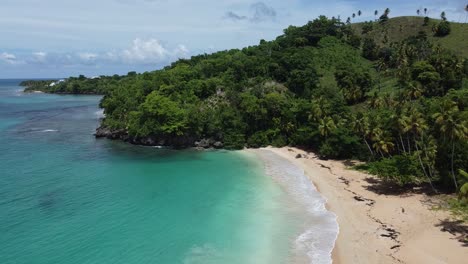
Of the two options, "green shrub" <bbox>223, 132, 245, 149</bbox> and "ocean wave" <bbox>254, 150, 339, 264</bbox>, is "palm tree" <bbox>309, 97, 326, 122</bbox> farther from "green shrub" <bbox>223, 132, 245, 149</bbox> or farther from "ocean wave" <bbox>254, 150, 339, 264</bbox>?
"green shrub" <bbox>223, 132, 245, 149</bbox>

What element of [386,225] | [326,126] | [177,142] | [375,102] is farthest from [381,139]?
[177,142]

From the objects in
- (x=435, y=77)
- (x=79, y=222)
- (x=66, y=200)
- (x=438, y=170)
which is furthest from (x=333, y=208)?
(x=435, y=77)

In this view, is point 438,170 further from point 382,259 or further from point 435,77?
point 435,77

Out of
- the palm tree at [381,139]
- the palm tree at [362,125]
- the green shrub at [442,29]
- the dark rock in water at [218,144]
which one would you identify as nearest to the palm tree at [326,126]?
the palm tree at [362,125]

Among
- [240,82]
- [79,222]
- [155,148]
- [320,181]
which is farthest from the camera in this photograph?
[240,82]

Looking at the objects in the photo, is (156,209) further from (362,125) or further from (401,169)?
(362,125)

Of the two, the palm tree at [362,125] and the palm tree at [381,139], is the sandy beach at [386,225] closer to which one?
the palm tree at [381,139]

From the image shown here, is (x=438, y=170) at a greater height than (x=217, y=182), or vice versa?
(x=438, y=170)
